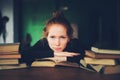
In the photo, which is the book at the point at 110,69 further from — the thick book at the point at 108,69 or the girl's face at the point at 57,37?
the girl's face at the point at 57,37

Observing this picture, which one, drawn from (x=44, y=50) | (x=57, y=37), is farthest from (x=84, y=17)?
(x=44, y=50)

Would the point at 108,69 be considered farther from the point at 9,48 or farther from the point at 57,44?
the point at 9,48

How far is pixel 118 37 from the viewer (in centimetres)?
129

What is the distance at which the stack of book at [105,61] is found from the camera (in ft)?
3.64

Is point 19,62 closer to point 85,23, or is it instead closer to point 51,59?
point 51,59

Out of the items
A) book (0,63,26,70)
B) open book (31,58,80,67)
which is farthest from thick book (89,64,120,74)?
book (0,63,26,70)

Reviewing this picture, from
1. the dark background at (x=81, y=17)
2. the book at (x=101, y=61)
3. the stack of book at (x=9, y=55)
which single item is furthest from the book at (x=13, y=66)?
Answer: the book at (x=101, y=61)

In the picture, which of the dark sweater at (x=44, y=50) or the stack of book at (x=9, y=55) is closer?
the stack of book at (x=9, y=55)

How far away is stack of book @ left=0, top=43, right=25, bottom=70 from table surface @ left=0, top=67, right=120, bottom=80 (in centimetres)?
5

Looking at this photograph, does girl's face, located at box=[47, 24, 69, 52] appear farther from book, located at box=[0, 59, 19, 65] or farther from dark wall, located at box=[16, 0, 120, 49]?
book, located at box=[0, 59, 19, 65]

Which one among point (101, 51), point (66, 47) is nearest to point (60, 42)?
point (66, 47)

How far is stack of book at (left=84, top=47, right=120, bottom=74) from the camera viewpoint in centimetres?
111

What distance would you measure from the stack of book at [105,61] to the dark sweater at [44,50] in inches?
4.8

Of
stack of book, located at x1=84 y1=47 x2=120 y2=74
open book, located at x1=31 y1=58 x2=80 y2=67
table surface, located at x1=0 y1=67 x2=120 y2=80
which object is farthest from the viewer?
open book, located at x1=31 y1=58 x2=80 y2=67
